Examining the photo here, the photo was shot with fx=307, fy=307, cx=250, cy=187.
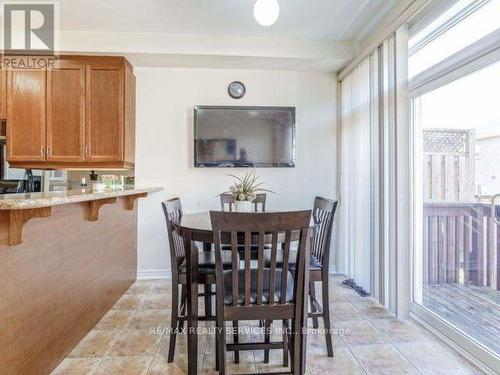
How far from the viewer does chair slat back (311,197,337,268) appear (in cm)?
202

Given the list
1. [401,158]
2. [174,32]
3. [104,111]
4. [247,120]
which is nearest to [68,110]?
[104,111]

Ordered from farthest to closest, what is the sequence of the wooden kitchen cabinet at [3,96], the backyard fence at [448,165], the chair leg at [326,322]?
the wooden kitchen cabinet at [3,96]
the backyard fence at [448,165]
the chair leg at [326,322]

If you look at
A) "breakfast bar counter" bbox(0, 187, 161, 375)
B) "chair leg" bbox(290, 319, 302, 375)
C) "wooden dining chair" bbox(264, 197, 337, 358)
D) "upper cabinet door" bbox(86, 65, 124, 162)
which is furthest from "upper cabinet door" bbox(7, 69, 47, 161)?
"chair leg" bbox(290, 319, 302, 375)

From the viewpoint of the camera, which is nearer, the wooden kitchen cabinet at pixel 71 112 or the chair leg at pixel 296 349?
the chair leg at pixel 296 349

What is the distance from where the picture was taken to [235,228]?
1.45 metres

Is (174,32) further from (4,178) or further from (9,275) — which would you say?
(9,275)

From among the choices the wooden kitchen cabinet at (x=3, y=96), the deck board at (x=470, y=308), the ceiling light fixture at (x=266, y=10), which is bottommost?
the deck board at (x=470, y=308)

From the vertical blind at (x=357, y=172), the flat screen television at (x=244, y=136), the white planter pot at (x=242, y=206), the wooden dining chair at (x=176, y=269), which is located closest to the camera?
the wooden dining chair at (x=176, y=269)

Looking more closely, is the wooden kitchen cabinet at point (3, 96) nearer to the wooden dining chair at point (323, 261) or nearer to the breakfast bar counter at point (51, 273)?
the breakfast bar counter at point (51, 273)

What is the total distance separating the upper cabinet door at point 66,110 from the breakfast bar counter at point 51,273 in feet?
3.15

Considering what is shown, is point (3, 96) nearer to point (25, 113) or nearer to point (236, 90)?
point (25, 113)

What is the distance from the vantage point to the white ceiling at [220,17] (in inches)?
104

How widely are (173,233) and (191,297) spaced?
42 centimetres

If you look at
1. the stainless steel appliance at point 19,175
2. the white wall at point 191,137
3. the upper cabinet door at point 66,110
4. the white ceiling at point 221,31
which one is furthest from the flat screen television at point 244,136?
the stainless steel appliance at point 19,175
